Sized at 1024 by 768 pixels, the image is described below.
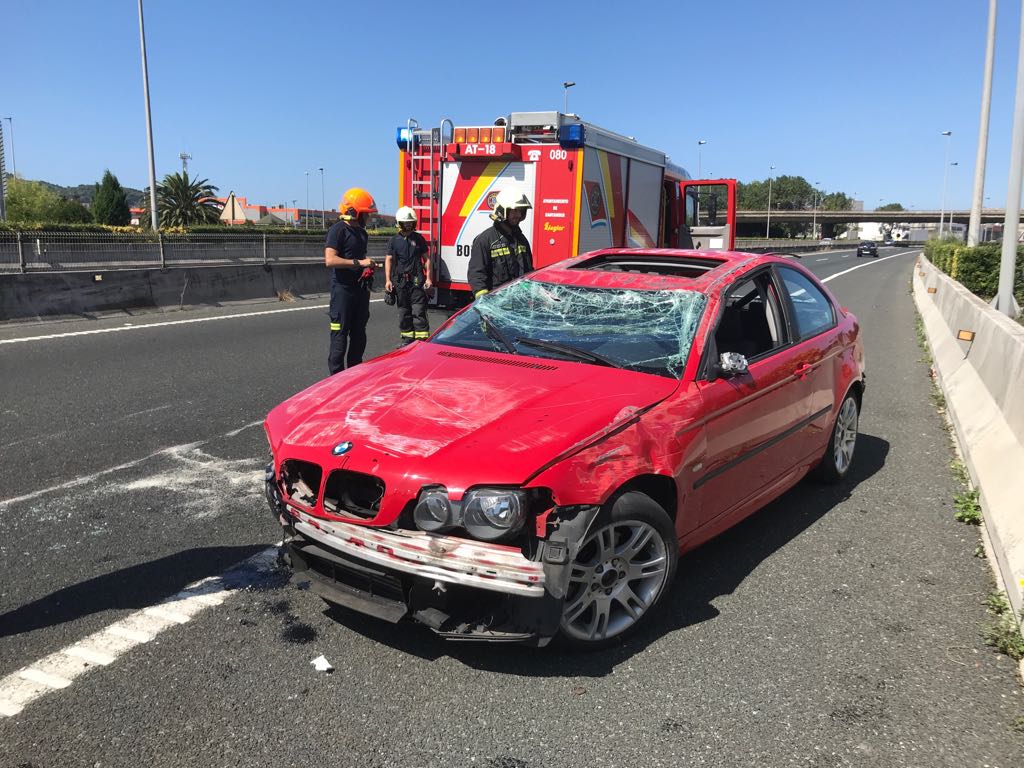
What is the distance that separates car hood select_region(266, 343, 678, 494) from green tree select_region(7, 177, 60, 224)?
86.2 m

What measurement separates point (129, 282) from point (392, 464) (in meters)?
11.9

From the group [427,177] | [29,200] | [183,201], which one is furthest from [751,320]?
[29,200]

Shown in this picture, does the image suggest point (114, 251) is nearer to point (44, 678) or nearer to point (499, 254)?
point (499, 254)

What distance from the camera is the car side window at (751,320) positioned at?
408 cm

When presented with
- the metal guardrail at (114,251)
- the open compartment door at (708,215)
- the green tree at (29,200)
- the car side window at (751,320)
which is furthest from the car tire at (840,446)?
the green tree at (29,200)

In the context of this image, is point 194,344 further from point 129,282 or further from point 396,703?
point 396,703

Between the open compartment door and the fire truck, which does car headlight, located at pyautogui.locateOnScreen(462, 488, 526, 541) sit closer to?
the fire truck

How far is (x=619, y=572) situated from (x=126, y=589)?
214cm

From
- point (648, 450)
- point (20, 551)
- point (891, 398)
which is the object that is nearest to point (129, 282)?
point (20, 551)

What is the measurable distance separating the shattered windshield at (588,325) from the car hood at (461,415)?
14cm

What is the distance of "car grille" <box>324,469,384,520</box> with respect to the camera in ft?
9.76

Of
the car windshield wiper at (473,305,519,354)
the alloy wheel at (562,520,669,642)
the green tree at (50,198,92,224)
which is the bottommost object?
the alloy wheel at (562,520,669,642)

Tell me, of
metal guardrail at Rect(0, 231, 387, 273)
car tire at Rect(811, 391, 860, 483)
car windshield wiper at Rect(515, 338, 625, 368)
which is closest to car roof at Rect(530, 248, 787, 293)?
car windshield wiper at Rect(515, 338, 625, 368)

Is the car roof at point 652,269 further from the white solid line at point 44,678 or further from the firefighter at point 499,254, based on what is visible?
the white solid line at point 44,678
